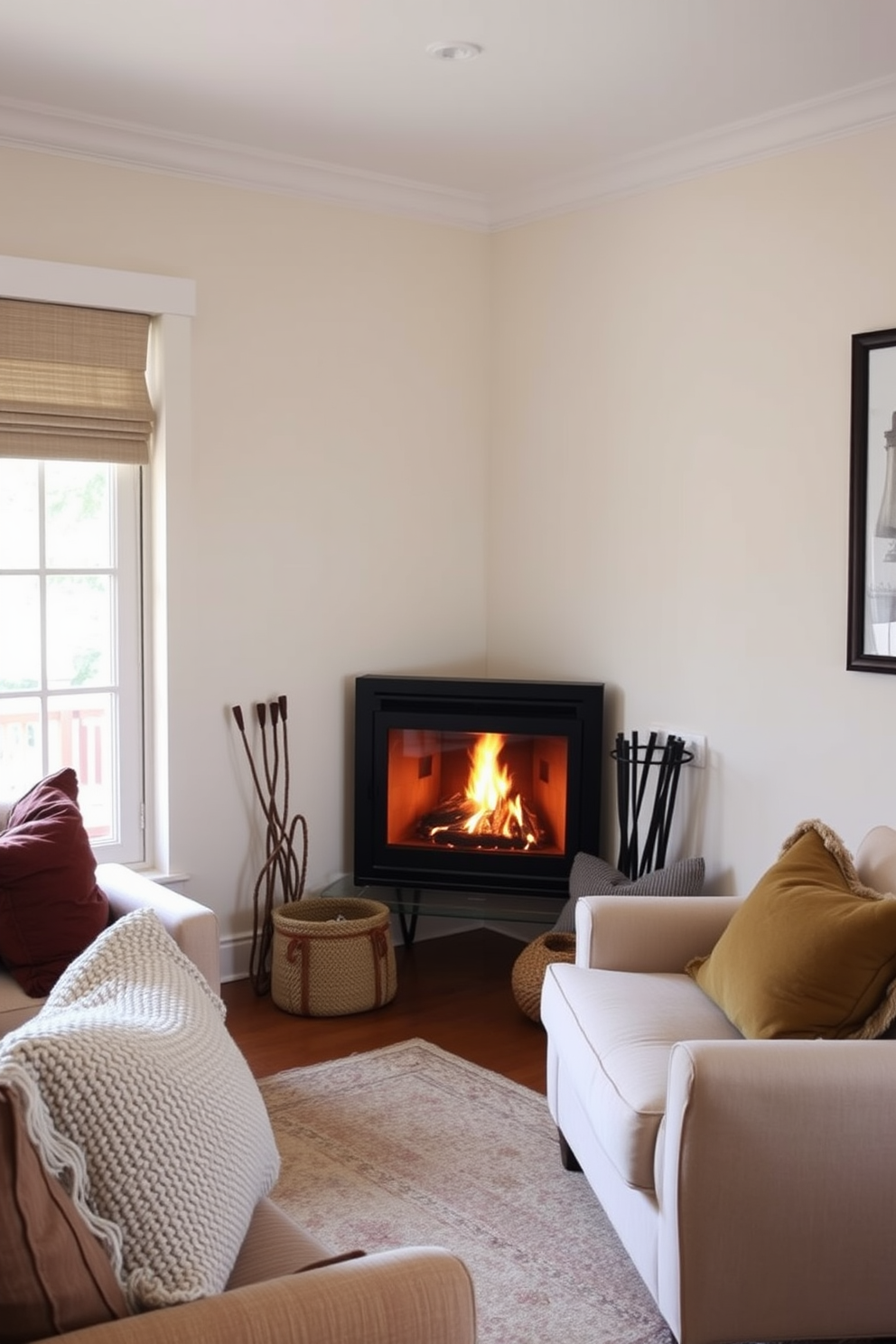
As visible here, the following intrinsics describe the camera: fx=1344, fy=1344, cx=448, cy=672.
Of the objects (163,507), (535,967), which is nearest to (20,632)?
(163,507)

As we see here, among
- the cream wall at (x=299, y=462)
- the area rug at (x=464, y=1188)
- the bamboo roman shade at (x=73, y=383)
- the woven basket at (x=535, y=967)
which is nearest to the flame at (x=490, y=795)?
the cream wall at (x=299, y=462)

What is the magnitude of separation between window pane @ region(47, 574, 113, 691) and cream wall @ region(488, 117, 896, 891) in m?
1.45

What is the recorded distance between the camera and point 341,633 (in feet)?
14.9

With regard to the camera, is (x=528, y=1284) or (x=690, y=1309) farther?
(x=528, y=1284)

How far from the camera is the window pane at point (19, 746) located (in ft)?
12.9

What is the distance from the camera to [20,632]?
155 inches

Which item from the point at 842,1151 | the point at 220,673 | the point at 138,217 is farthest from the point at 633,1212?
the point at 138,217

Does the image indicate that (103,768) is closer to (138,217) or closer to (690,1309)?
(138,217)

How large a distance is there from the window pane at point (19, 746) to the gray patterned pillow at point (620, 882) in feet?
5.43

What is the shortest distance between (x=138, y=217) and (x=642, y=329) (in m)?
1.56

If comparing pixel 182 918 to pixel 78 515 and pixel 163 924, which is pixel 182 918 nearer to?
pixel 163 924

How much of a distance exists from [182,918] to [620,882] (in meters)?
1.49

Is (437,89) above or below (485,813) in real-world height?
above

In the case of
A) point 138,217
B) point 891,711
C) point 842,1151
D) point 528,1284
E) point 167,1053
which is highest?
point 138,217
